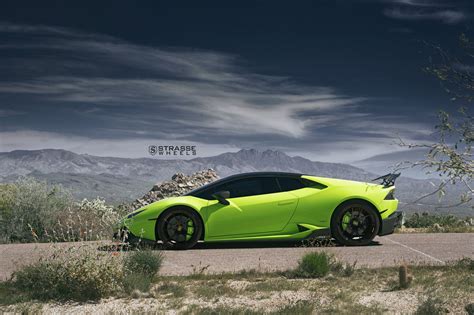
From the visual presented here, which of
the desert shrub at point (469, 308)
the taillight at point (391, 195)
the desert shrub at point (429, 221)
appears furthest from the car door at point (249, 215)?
the desert shrub at point (429, 221)

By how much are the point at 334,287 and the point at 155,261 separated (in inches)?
98.7

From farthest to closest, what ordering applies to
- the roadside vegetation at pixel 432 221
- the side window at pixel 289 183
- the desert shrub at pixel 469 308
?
the roadside vegetation at pixel 432 221 < the side window at pixel 289 183 < the desert shrub at pixel 469 308

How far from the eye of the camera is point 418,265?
9211 mm

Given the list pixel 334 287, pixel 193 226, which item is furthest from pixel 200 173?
Result: pixel 334 287

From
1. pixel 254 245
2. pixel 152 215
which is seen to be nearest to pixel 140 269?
pixel 152 215

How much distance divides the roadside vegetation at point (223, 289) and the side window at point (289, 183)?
2.96 meters

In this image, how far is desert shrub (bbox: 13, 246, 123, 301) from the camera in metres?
7.39

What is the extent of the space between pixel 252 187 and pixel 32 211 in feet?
21.5

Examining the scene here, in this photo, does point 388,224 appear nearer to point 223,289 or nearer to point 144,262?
point 223,289

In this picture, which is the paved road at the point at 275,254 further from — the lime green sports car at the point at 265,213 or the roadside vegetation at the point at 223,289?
the roadside vegetation at the point at 223,289

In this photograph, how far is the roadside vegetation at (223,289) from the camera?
6805 mm

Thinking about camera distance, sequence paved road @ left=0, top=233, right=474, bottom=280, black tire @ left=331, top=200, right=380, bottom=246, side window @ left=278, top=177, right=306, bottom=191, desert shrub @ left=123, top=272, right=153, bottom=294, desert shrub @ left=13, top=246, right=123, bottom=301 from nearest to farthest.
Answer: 1. desert shrub @ left=13, top=246, right=123, bottom=301
2. desert shrub @ left=123, top=272, right=153, bottom=294
3. paved road @ left=0, top=233, right=474, bottom=280
4. black tire @ left=331, top=200, right=380, bottom=246
5. side window @ left=278, top=177, right=306, bottom=191

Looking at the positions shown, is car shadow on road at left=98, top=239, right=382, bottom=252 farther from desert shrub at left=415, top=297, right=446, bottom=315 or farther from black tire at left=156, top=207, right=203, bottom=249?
desert shrub at left=415, top=297, right=446, bottom=315

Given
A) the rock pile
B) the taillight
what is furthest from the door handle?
the rock pile
